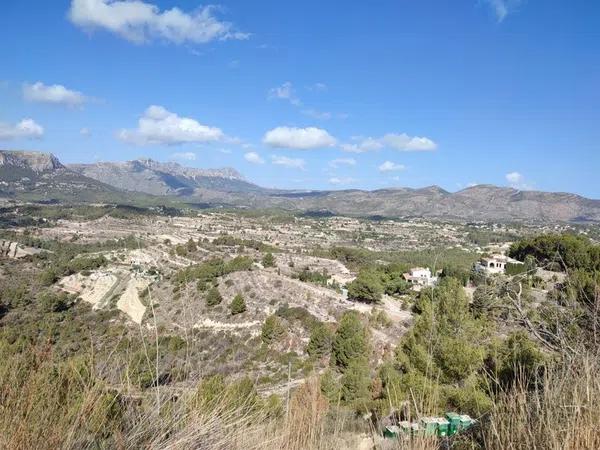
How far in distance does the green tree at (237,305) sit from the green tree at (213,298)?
1.64 metres

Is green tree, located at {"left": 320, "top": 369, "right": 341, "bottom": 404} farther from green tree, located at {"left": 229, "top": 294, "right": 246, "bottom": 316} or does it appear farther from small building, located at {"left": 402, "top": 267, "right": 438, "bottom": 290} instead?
small building, located at {"left": 402, "top": 267, "right": 438, "bottom": 290}

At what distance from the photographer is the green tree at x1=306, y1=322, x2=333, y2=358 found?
2050cm

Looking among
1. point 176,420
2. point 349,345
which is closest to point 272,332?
point 349,345

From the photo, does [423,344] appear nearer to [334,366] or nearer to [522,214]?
[334,366]

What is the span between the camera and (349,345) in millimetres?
17234

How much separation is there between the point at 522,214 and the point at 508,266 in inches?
6529

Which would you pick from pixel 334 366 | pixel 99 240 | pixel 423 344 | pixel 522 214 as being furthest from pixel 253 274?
pixel 522 214

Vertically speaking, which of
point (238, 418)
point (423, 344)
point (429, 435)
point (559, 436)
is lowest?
point (423, 344)

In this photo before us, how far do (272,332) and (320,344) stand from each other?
341cm

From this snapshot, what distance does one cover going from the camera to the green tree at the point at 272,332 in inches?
911

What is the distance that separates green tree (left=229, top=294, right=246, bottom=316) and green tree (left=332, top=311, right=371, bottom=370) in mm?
10795

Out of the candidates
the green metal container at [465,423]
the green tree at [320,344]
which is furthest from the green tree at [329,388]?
the green tree at [320,344]

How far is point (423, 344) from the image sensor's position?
1251 cm

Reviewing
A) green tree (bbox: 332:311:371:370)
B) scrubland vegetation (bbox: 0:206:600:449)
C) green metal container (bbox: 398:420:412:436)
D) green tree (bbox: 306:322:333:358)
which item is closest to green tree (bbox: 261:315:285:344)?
scrubland vegetation (bbox: 0:206:600:449)
